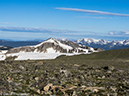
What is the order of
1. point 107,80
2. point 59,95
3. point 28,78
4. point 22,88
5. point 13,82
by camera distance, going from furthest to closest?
point 107,80, point 28,78, point 13,82, point 22,88, point 59,95

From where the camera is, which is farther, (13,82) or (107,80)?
(107,80)

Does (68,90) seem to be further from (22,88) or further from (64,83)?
(22,88)

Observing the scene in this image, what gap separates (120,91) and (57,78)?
7.91 metres

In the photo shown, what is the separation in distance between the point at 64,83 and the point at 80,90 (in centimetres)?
321

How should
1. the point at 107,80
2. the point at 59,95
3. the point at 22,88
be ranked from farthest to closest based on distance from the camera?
1. the point at 107,80
2. the point at 22,88
3. the point at 59,95

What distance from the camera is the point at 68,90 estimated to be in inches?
778

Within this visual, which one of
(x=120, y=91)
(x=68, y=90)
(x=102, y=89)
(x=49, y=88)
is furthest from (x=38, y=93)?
(x=120, y=91)

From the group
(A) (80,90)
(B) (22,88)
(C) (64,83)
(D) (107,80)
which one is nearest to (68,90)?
(A) (80,90)

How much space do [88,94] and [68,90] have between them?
2.13 metres

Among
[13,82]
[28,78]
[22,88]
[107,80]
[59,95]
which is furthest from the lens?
[107,80]

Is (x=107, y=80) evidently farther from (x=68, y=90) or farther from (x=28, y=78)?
(x=28, y=78)

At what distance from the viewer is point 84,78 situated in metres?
26.2

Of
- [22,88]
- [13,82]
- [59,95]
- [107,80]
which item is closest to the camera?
[59,95]

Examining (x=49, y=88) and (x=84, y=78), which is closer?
(x=49, y=88)
